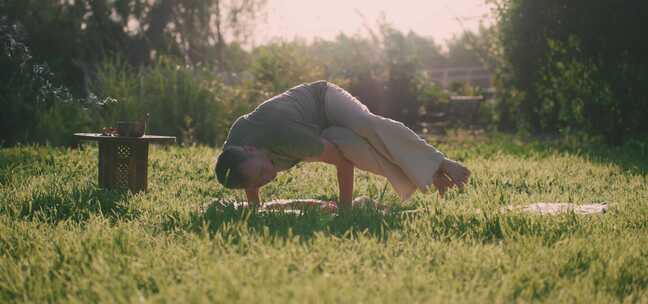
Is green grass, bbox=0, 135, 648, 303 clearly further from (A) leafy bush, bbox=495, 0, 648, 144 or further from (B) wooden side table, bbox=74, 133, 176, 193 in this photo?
(A) leafy bush, bbox=495, 0, 648, 144

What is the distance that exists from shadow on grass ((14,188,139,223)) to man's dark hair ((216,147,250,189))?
60 centimetres

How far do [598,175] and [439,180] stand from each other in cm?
259

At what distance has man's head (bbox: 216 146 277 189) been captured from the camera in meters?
3.83

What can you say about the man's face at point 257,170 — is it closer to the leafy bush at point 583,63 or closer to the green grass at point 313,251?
the green grass at point 313,251

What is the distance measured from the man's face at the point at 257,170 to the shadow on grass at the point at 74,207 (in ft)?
2.42

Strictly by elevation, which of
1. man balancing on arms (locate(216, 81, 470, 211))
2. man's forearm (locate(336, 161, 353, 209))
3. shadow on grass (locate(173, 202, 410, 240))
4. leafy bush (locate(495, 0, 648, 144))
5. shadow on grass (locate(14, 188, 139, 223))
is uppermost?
leafy bush (locate(495, 0, 648, 144))

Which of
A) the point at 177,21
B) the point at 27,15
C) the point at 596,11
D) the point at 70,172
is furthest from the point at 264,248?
the point at 177,21

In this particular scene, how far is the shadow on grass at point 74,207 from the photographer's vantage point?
3871 millimetres

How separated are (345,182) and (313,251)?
5.10 feet

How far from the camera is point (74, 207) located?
4.09m

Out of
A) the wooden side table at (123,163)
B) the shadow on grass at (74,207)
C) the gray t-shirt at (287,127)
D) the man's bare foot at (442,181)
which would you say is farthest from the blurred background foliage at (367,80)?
the man's bare foot at (442,181)

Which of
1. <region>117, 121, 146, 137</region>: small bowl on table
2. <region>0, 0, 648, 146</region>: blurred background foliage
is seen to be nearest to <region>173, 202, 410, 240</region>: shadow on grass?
<region>117, 121, 146, 137</region>: small bowl on table

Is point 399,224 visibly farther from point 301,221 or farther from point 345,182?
point 345,182

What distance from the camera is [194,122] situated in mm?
10078
